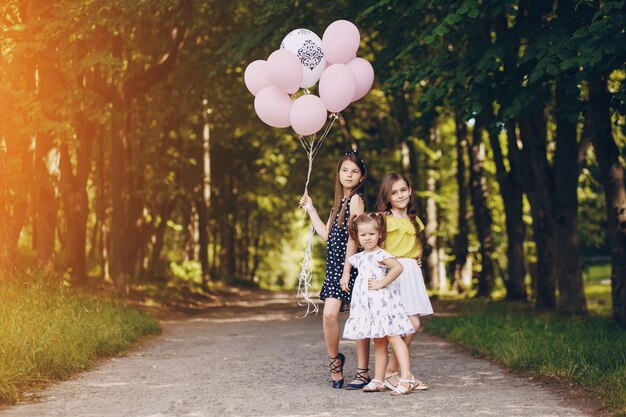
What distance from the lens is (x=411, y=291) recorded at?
8586 millimetres

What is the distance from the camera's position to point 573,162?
16.3m

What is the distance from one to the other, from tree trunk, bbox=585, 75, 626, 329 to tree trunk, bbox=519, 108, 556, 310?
2.60 metres

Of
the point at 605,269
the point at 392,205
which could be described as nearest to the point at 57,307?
the point at 392,205

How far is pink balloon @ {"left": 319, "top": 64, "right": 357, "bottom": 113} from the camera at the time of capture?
30.3 ft

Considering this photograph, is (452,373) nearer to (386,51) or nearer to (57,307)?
(57,307)

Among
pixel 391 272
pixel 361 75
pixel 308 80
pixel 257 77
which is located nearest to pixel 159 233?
pixel 257 77

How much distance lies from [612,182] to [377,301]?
25.9 feet

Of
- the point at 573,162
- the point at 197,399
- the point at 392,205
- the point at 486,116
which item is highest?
the point at 486,116

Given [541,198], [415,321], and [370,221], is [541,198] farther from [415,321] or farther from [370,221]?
[370,221]

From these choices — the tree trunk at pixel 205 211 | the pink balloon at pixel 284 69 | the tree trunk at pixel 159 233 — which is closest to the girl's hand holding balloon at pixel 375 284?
the pink balloon at pixel 284 69

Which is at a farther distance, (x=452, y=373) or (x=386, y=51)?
(x=386, y=51)

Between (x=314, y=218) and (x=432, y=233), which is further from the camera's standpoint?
(x=432, y=233)

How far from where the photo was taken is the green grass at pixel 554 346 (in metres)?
7.95

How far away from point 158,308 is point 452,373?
1280 centimetres
